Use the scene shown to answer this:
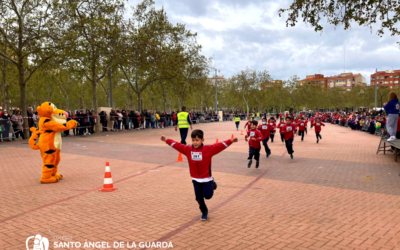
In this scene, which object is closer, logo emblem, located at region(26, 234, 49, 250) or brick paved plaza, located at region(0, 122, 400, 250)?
logo emblem, located at region(26, 234, 49, 250)

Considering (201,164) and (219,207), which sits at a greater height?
(201,164)

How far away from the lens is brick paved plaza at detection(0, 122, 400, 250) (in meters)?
4.29

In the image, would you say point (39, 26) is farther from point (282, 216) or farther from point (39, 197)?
point (282, 216)

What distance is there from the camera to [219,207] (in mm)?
5668

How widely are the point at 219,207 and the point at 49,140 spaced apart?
465 cm

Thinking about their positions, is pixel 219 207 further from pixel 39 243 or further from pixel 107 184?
pixel 39 243

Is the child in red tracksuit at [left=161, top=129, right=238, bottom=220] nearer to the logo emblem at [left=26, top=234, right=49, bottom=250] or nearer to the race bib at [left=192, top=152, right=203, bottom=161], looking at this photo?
the race bib at [left=192, top=152, right=203, bottom=161]

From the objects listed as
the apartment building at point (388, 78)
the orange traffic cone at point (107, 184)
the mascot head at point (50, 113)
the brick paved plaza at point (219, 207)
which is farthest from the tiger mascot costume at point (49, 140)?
the apartment building at point (388, 78)

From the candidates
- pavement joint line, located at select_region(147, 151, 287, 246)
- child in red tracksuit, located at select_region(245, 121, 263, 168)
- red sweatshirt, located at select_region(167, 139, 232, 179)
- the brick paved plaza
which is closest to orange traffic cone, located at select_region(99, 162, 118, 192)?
the brick paved plaza

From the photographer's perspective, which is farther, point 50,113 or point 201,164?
point 50,113

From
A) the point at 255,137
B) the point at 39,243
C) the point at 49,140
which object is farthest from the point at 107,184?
the point at 255,137

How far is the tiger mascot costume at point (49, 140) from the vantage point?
25.1 feet

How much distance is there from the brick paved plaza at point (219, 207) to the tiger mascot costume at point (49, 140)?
1.14ft

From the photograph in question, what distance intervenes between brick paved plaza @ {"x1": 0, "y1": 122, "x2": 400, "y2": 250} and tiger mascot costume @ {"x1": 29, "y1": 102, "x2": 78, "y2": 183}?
0.35 m
